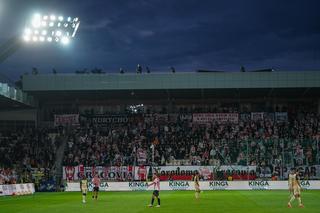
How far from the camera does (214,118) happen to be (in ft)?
219

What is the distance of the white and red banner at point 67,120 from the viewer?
225ft

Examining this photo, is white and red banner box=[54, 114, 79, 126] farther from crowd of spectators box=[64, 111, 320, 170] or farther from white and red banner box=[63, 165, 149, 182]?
white and red banner box=[63, 165, 149, 182]

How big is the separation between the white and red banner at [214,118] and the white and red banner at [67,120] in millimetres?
14305

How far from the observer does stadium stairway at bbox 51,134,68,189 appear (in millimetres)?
58434

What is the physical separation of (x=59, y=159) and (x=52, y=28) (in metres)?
23.6

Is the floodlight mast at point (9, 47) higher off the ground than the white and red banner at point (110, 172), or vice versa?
the floodlight mast at point (9, 47)

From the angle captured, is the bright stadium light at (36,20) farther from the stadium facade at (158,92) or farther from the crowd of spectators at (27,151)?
the crowd of spectators at (27,151)

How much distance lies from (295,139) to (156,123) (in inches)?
689

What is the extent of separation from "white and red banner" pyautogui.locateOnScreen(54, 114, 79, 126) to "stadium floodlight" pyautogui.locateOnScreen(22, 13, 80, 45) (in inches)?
1043

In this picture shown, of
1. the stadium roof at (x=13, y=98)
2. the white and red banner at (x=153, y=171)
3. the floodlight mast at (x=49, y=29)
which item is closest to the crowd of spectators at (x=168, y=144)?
the white and red banner at (x=153, y=171)

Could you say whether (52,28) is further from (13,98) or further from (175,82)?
(175,82)

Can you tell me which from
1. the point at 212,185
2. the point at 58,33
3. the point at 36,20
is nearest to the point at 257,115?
the point at 212,185

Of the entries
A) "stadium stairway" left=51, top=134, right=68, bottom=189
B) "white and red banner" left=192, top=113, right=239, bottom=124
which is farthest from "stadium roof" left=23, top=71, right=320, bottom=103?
"stadium stairway" left=51, top=134, right=68, bottom=189

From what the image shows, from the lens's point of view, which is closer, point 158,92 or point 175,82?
point 175,82
